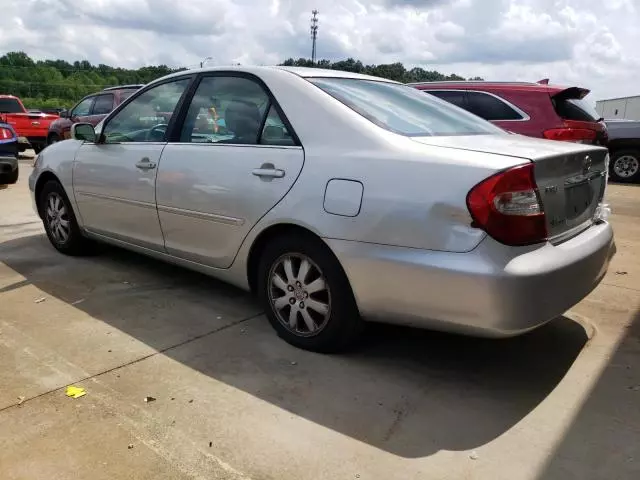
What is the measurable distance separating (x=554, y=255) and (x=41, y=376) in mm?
2632

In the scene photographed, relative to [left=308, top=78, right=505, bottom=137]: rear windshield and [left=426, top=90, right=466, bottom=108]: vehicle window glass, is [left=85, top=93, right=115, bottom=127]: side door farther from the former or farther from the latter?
[left=308, top=78, right=505, bottom=137]: rear windshield

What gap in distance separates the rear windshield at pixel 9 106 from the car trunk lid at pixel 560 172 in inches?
669

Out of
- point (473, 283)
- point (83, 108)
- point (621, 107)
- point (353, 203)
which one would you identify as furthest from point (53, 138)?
point (621, 107)

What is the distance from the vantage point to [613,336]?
3680 millimetres

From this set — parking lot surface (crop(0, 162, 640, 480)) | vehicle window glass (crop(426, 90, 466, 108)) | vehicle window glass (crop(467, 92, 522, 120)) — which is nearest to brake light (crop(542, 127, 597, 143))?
vehicle window glass (crop(467, 92, 522, 120))

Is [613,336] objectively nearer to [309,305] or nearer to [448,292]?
[448,292]

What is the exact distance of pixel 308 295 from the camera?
3246 mm

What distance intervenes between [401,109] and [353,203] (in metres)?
0.87

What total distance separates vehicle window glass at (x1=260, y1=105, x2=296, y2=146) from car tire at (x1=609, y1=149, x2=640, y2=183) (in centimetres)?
1161

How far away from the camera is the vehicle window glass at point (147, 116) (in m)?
4.16

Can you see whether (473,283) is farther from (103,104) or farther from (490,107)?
(103,104)

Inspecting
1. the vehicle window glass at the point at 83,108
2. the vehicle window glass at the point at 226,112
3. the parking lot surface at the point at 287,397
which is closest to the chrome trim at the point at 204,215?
the vehicle window glass at the point at 226,112

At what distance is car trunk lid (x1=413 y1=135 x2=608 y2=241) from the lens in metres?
2.76

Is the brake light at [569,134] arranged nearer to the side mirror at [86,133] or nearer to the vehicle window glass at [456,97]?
the vehicle window glass at [456,97]
